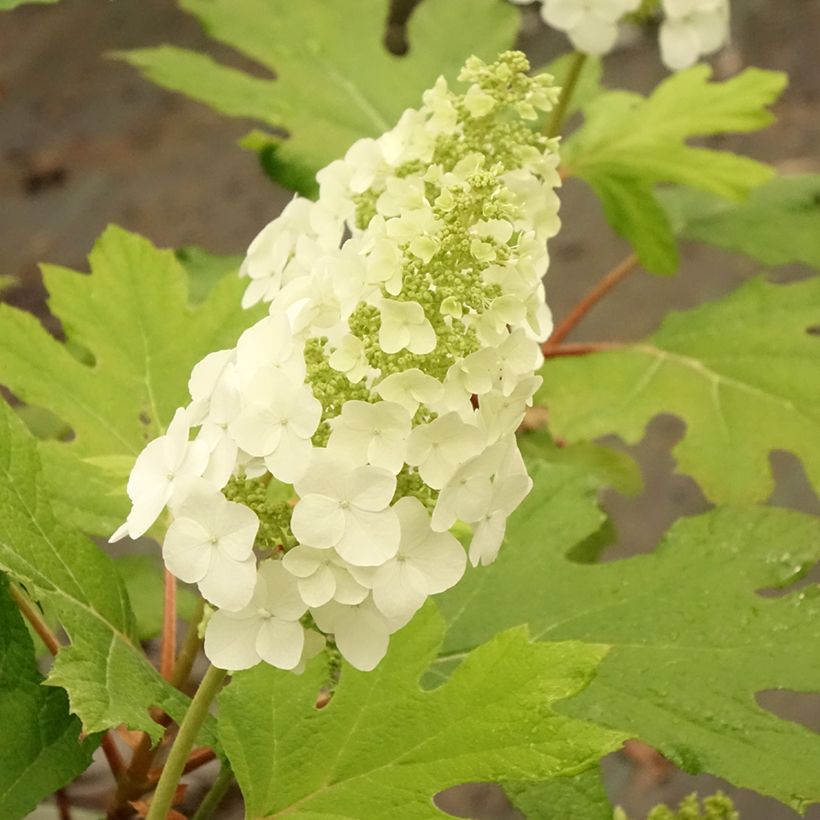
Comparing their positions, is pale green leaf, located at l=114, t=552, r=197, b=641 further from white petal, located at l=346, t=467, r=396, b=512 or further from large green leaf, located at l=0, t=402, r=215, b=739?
white petal, located at l=346, t=467, r=396, b=512

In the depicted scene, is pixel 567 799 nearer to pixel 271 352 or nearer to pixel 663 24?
pixel 271 352

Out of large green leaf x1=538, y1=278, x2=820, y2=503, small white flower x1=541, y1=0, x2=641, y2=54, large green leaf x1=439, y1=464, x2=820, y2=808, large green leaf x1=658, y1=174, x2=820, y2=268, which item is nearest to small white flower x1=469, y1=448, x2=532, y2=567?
large green leaf x1=439, y1=464, x2=820, y2=808

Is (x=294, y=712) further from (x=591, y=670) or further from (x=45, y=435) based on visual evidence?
(x=45, y=435)

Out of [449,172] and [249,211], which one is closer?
[449,172]

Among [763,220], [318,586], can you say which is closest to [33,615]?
[318,586]

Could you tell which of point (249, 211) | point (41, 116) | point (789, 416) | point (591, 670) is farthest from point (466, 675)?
point (41, 116)

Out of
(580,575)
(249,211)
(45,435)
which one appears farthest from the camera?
(249,211)

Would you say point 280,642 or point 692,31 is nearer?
point 280,642
